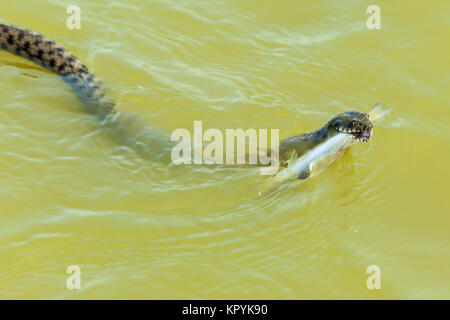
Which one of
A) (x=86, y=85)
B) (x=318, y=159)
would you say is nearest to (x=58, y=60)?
(x=86, y=85)

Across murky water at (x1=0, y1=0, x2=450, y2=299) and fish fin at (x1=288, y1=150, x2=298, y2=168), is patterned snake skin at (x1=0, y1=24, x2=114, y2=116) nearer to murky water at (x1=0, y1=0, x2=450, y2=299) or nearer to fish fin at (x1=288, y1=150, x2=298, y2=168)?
murky water at (x1=0, y1=0, x2=450, y2=299)

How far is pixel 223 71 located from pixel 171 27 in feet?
4.22

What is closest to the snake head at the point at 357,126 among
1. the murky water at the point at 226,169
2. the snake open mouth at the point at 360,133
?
the snake open mouth at the point at 360,133

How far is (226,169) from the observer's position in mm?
7312

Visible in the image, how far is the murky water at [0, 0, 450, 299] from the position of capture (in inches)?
226

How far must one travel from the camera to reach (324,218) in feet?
21.3

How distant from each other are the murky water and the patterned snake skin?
0.17 metres

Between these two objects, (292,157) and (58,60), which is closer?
(292,157)

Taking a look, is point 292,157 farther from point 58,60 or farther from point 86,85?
point 58,60

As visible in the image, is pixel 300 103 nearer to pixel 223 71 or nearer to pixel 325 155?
pixel 223 71

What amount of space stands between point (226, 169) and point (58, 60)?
10.6 feet

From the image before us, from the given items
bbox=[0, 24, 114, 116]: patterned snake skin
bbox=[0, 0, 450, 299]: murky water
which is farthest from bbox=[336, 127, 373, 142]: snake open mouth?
bbox=[0, 24, 114, 116]: patterned snake skin

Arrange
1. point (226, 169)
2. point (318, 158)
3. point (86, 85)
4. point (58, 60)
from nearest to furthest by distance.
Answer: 1. point (318, 158)
2. point (226, 169)
3. point (86, 85)
4. point (58, 60)
